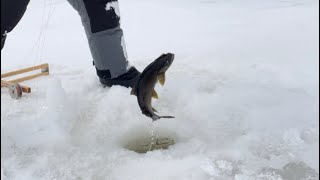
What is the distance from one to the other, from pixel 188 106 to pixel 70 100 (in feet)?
2.53

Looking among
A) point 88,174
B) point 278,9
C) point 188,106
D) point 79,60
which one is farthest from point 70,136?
point 278,9

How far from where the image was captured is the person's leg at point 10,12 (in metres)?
2.64

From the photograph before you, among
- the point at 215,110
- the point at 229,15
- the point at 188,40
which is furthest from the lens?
the point at 229,15

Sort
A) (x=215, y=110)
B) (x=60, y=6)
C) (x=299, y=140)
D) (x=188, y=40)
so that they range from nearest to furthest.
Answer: (x=299, y=140) < (x=215, y=110) < (x=188, y=40) < (x=60, y=6)

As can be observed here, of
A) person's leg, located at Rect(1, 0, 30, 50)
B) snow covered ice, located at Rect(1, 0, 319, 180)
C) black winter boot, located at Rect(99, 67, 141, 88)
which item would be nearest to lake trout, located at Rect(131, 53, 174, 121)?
snow covered ice, located at Rect(1, 0, 319, 180)

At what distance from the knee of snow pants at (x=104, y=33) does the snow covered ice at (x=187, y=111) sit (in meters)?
0.18

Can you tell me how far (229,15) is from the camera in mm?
6133

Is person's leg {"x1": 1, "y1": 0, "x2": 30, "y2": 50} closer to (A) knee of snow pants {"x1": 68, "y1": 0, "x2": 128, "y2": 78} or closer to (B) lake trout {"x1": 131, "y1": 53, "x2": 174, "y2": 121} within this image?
(A) knee of snow pants {"x1": 68, "y1": 0, "x2": 128, "y2": 78}

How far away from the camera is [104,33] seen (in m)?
3.29

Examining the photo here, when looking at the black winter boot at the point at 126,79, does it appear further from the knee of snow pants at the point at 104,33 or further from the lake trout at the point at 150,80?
the lake trout at the point at 150,80

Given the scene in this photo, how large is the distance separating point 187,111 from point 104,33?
2.72 ft

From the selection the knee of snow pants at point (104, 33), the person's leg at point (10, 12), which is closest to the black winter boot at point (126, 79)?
the knee of snow pants at point (104, 33)

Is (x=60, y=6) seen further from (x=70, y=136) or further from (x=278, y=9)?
(x=70, y=136)

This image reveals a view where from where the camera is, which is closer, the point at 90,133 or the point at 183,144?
the point at 183,144
